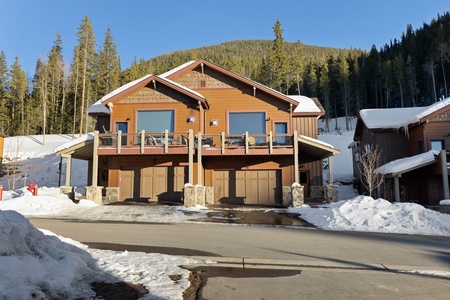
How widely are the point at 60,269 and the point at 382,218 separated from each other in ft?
36.1

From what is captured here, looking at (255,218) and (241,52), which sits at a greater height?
(241,52)

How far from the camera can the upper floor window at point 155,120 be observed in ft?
64.1

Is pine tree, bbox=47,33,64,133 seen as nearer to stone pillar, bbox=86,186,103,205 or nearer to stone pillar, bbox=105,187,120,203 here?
stone pillar, bbox=105,187,120,203

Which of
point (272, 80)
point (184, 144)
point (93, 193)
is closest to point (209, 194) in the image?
point (184, 144)

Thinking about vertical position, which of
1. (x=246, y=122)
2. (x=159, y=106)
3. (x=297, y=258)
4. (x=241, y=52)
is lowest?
(x=297, y=258)

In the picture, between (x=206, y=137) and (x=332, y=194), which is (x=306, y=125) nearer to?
(x=332, y=194)

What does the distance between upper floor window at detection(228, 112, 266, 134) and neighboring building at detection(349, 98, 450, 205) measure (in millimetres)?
8374

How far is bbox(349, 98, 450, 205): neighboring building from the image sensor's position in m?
19.1

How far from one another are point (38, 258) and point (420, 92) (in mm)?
77477

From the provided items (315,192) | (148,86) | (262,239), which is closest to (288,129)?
(315,192)

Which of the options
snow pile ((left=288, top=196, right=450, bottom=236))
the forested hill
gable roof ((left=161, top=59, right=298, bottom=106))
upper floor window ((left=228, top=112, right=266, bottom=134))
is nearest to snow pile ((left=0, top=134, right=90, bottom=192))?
gable roof ((left=161, top=59, right=298, bottom=106))

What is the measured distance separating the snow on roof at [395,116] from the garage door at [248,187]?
8.93 meters

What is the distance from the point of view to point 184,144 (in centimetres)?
1775

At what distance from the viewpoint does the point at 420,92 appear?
6681 cm
